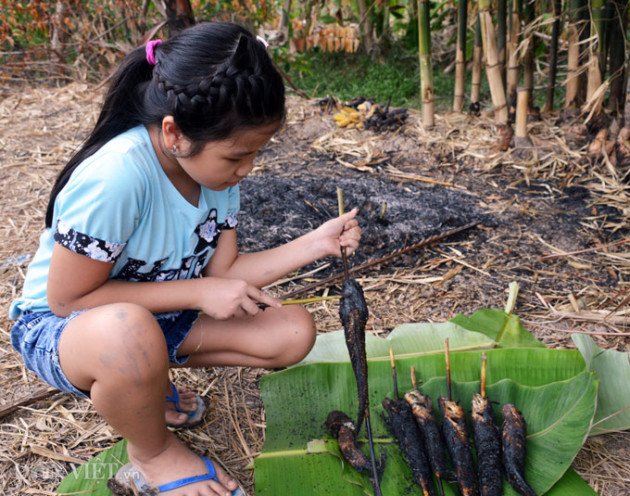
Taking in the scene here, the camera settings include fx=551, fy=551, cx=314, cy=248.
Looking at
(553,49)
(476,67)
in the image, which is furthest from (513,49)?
(476,67)

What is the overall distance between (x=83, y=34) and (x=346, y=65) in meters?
3.10

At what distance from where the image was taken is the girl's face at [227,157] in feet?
4.79

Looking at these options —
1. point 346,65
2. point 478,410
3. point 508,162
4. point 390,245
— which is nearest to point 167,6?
point 390,245

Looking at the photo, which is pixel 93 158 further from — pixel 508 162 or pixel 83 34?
pixel 83 34

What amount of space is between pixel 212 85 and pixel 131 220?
42cm

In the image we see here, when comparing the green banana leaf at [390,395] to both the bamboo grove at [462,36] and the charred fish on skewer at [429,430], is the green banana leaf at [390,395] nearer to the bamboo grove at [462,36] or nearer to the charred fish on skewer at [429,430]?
the charred fish on skewer at [429,430]

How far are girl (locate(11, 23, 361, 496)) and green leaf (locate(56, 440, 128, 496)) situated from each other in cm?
9

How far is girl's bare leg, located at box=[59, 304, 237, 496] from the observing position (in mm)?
1393

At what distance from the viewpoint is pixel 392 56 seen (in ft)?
22.6

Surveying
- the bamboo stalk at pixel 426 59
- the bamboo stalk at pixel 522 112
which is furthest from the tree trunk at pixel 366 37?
the bamboo stalk at pixel 522 112

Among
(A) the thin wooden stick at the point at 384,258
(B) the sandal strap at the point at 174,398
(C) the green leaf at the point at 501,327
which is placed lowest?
(A) the thin wooden stick at the point at 384,258

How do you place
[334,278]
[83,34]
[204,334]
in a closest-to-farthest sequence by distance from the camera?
[204,334] < [334,278] < [83,34]

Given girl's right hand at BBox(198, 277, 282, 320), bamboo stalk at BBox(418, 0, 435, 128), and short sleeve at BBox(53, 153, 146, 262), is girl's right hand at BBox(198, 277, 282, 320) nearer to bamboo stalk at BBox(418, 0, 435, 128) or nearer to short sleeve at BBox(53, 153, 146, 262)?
short sleeve at BBox(53, 153, 146, 262)

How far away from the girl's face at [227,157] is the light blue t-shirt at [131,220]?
0.12m
